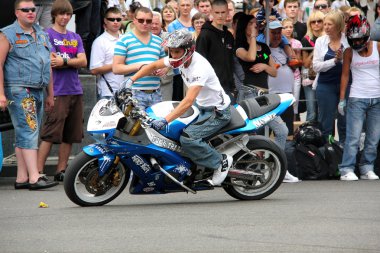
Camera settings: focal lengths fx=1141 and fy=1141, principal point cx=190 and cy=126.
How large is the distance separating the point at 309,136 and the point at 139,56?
8.15ft

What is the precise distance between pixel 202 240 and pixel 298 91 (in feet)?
28.4

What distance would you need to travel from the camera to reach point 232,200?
11.7 metres

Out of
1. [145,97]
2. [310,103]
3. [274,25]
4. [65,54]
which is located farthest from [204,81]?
[310,103]

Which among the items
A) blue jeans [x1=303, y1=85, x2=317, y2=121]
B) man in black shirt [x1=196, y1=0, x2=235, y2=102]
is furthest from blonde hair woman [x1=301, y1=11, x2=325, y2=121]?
man in black shirt [x1=196, y1=0, x2=235, y2=102]

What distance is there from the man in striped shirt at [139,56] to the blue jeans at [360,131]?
248 centimetres

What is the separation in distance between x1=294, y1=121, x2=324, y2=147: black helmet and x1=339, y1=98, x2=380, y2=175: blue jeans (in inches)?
13.9

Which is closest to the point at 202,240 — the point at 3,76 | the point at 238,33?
the point at 3,76

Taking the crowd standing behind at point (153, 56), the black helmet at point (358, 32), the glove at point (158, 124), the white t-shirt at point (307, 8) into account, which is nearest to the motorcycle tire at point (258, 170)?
the glove at point (158, 124)

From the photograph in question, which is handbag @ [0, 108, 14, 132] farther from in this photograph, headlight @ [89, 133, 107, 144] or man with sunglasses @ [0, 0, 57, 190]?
headlight @ [89, 133, 107, 144]

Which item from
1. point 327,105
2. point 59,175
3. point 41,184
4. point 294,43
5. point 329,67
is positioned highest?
point 329,67

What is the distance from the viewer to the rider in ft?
35.9

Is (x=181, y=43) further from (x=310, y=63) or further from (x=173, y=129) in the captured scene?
(x=310, y=63)

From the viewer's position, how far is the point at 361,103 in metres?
14.1

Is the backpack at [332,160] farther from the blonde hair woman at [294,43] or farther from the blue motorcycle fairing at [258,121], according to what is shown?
the blue motorcycle fairing at [258,121]
